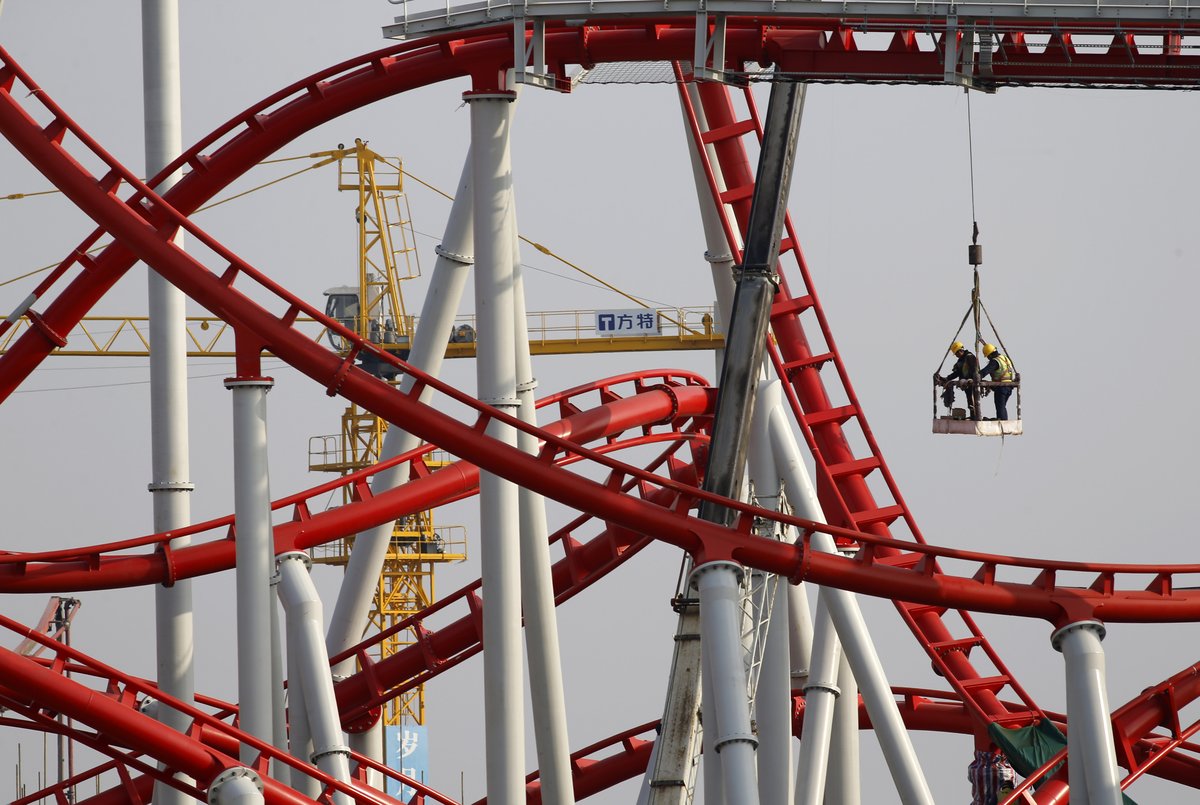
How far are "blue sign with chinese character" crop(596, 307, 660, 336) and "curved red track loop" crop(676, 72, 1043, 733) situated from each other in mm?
25890

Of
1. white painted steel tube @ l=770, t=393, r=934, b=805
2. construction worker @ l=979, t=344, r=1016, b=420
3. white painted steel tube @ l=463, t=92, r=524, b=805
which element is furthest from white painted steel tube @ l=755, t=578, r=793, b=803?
construction worker @ l=979, t=344, r=1016, b=420

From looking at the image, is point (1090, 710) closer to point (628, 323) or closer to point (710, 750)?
point (710, 750)

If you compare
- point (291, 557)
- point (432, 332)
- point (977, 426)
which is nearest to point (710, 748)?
point (291, 557)

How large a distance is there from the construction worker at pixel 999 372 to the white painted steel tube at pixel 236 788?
7452 mm

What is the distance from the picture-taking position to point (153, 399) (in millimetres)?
14039

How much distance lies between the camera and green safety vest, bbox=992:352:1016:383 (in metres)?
16.4

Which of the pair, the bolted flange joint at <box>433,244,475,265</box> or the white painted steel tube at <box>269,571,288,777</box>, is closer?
the white painted steel tube at <box>269,571,288,777</box>

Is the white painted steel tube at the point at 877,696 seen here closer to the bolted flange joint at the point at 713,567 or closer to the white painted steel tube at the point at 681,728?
the white painted steel tube at the point at 681,728

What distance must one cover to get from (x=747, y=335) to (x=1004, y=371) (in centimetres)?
376

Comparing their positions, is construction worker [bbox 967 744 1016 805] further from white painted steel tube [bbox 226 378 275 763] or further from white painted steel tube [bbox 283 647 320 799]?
white painted steel tube [bbox 226 378 275 763]

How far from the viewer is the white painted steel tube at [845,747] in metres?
14.9

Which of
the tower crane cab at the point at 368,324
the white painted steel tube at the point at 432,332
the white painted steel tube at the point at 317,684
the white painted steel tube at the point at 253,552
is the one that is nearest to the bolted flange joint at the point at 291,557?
the white painted steel tube at the point at 317,684

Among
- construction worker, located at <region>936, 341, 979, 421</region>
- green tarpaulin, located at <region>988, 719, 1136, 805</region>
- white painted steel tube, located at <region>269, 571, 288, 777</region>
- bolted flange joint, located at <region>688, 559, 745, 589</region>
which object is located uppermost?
construction worker, located at <region>936, 341, 979, 421</region>

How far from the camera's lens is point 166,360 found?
46.2 ft
